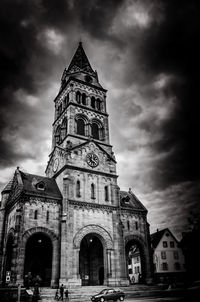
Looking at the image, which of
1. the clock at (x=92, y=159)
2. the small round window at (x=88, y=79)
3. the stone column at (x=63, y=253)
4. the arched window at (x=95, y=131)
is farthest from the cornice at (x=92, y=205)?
the small round window at (x=88, y=79)

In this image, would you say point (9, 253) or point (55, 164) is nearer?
point (9, 253)

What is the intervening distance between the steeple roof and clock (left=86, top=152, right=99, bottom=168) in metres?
20.6

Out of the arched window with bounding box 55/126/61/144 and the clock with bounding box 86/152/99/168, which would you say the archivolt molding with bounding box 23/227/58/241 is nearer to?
the clock with bounding box 86/152/99/168

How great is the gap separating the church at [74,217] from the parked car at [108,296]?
547cm

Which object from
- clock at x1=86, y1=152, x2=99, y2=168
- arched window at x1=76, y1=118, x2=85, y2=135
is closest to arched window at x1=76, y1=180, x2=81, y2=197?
clock at x1=86, y1=152, x2=99, y2=168

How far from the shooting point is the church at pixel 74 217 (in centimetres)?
3075

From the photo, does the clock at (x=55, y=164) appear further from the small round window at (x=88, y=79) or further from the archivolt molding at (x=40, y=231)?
the small round window at (x=88, y=79)

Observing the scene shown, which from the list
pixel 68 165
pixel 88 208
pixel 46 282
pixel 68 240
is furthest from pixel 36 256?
pixel 68 165

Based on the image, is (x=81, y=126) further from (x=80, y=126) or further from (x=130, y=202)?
(x=130, y=202)

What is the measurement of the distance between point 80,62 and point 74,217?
33.6m

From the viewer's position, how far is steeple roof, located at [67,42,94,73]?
51438mm

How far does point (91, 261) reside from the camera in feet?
122

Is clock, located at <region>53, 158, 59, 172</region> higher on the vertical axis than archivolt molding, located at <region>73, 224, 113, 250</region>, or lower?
higher

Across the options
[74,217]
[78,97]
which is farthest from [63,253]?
[78,97]
